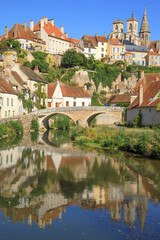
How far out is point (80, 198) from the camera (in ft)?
51.5

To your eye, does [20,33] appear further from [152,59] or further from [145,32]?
[145,32]

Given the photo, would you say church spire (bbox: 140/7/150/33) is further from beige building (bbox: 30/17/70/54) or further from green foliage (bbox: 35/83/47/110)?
green foliage (bbox: 35/83/47/110)

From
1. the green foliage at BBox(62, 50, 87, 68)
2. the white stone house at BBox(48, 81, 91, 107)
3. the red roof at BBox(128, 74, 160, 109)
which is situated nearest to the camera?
the red roof at BBox(128, 74, 160, 109)

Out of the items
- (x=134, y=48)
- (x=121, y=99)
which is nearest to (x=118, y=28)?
(x=134, y=48)

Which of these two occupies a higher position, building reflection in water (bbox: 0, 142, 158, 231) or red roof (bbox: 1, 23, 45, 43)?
red roof (bbox: 1, 23, 45, 43)

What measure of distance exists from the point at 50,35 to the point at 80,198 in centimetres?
6204

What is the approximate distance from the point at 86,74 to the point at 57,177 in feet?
174

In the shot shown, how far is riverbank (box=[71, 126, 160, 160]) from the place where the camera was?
24.6 meters

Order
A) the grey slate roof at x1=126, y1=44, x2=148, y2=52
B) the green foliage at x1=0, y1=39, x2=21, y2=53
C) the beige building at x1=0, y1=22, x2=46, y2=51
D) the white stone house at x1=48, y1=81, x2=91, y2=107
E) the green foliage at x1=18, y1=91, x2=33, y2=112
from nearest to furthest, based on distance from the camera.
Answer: the green foliage at x1=18, y1=91, x2=33, y2=112 < the white stone house at x1=48, y1=81, x2=91, y2=107 < the green foliage at x1=0, y1=39, x2=21, y2=53 < the beige building at x1=0, y1=22, x2=46, y2=51 < the grey slate roof at x1=126, y1=44, x2=148, y2=52

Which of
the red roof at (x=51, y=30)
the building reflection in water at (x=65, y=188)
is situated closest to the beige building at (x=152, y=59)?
the red roof at (x=51, y=30)

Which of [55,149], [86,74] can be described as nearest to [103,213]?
[55,149]

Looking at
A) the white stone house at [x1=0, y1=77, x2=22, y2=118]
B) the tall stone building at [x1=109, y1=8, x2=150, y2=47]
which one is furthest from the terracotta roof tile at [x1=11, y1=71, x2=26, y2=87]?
the tall stone building at [x1=109, y1=8, x2=150, y2=47]

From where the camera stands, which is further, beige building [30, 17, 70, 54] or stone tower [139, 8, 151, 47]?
stone tower [139, 8, 151, 47]

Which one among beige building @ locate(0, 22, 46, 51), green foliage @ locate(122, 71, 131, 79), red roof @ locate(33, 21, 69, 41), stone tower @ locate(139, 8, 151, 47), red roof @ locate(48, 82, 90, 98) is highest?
stone tower @ locate(139, 8, 151, 47)
